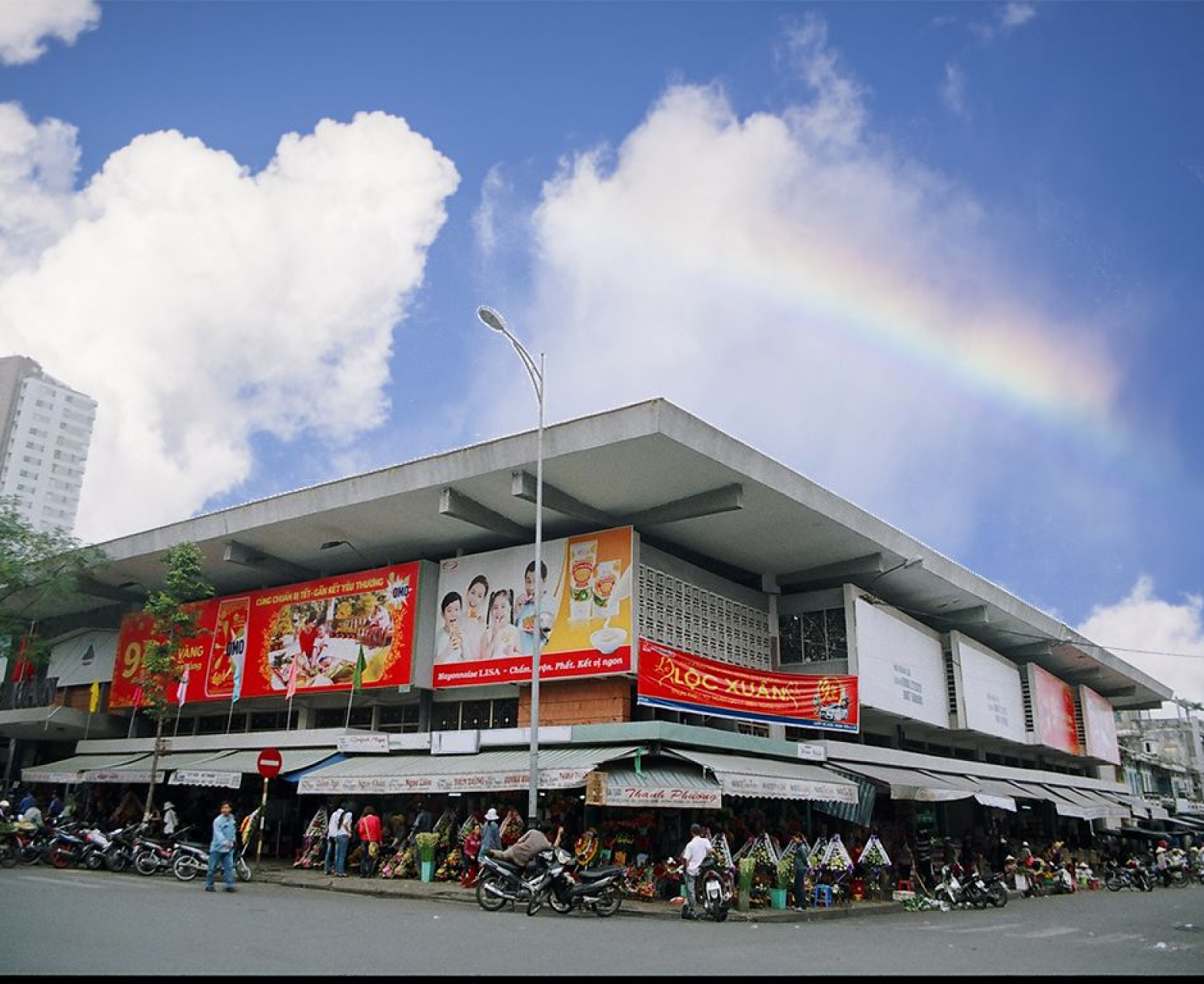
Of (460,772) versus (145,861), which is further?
(460,772)

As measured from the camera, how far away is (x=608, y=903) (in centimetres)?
1532

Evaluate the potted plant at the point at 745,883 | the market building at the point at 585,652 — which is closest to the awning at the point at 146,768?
the market building at the point at 585,652

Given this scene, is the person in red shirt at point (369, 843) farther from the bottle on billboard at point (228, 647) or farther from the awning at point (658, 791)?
the bottle on billboard at point (228, 647)

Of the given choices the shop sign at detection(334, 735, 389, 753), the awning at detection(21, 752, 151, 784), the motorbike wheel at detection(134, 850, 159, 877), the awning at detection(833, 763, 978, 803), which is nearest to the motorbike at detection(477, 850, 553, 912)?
the motorbike wheel at detection(134, 850, 159, 877)

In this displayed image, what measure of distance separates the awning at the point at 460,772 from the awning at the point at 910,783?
24.6 ft

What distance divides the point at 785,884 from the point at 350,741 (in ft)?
37.7

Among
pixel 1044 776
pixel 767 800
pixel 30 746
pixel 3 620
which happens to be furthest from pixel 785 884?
pixel 30 746

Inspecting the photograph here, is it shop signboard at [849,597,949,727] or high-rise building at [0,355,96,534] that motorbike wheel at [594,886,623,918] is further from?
high-rise building at [0,355,96,534]

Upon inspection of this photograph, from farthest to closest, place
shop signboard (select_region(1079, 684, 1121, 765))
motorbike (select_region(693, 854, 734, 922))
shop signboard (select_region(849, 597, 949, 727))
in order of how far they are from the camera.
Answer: shop signboard (select_region(1079, 684, 1121, 765)) < shop signboard (select_region(849, 597, 949, 727)) < motorbike (select_region(693, 854, 734, 922))

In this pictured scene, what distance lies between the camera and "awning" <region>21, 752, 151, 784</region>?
2856cm

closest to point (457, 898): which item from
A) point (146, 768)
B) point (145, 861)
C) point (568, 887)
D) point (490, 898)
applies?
point (490, 898)

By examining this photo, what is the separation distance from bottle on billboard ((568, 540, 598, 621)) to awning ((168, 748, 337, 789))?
7432mm

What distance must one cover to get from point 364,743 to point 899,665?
14.6 m

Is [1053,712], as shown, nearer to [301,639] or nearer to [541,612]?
[541,612]
